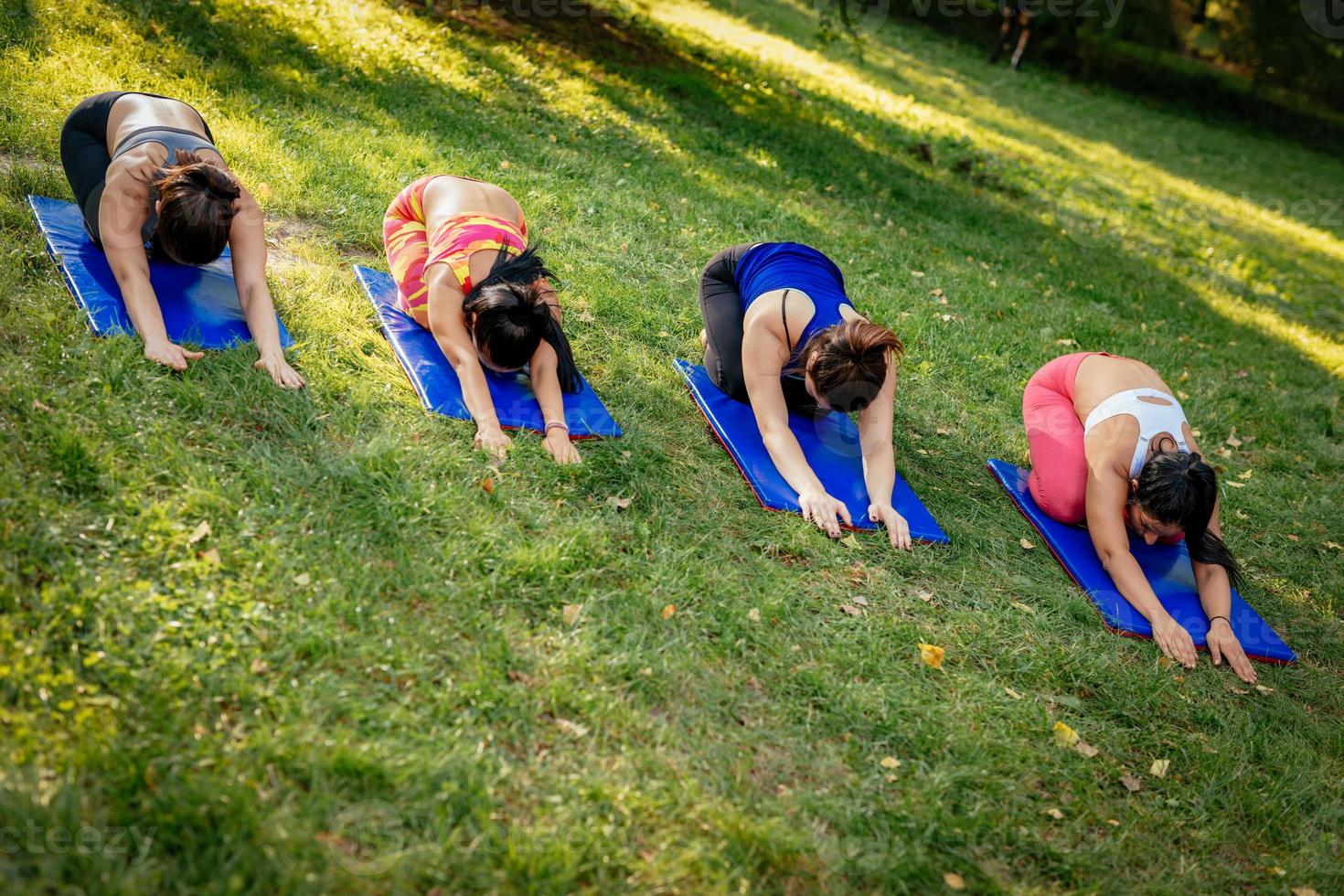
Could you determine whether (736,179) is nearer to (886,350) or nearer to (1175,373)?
(1175,373)

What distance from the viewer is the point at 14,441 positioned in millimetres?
3234

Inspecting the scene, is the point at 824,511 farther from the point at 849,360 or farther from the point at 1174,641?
the point at 1174,641

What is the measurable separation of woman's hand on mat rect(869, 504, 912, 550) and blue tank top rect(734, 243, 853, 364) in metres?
0.84

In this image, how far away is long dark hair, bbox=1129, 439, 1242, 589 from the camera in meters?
4.16

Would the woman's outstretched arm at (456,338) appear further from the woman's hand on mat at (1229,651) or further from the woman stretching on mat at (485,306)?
the woman's hand on mat at (1229,651)

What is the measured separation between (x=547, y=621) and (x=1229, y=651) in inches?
124

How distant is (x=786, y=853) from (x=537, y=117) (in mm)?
7149

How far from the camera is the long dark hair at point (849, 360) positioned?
4.12 m

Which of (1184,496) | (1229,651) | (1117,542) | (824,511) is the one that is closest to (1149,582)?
(1117,542)

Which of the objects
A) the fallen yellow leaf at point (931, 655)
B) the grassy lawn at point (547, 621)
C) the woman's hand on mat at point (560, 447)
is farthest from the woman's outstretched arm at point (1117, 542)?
the woman's hand on mat at point (560, 447)

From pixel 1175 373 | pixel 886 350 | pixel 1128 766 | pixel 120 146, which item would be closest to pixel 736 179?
pixel 1175 373

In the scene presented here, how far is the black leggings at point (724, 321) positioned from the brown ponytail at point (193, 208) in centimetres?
244

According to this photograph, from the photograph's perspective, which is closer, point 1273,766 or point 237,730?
point 237,730

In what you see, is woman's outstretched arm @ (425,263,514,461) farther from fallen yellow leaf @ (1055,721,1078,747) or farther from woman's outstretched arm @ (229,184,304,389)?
fallen yellow leaf @ (1055,721,1078,747)
